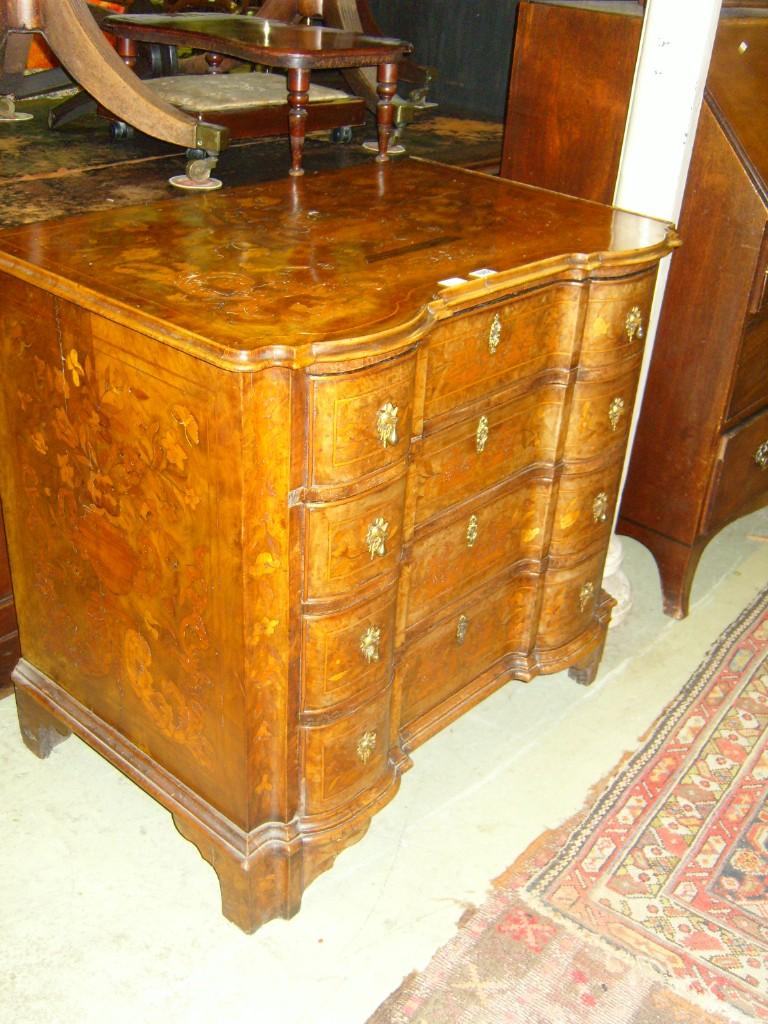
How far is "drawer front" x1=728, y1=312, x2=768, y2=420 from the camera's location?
262 centimetres

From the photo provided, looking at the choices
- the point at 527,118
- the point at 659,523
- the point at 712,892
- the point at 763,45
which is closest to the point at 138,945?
the point at 712,892

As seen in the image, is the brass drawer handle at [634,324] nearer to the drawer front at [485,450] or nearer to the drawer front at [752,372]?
the drawer front at [485,450]

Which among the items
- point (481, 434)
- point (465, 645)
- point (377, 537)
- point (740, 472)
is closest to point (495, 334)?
point (481, 434)

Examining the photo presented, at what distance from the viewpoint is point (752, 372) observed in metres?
2.71

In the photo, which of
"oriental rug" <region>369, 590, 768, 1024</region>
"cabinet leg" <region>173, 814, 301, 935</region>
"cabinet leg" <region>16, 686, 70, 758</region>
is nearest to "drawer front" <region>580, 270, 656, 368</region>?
"oriental rug" <region>369, 590, 768, 1024</region>

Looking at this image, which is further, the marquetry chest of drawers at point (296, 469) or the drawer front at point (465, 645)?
the drawer front at point (465, 645)

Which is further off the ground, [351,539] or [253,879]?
[351,539]

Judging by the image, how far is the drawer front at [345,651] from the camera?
1.72 m

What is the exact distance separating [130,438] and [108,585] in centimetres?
34

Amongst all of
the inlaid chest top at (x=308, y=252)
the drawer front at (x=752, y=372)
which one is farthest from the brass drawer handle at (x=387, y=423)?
the drawer front at (x=752, y=372)

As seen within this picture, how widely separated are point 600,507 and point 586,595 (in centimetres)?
23

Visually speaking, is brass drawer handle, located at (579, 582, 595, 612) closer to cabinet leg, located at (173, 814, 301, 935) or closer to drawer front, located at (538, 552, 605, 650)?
drawer front, located at (538, 552, 605, 650)

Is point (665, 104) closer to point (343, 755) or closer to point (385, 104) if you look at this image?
point (385, 104)

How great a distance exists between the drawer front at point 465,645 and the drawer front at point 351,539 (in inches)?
14.1
